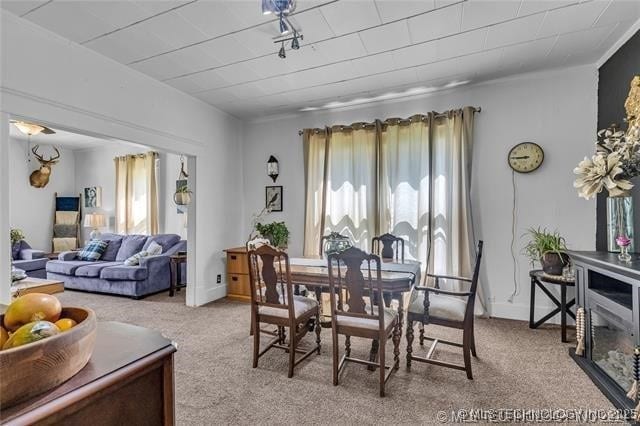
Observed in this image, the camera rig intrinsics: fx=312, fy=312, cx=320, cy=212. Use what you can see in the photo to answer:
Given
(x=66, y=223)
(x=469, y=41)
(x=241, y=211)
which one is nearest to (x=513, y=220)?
(x=469, y=41)

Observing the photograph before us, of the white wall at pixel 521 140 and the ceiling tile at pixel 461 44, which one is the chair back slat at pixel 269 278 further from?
the white wall at pixel 521 140

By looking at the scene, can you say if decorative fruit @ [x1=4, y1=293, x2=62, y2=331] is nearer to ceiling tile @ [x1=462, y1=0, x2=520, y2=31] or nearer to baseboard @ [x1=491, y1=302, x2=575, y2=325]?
ceiling tile @ [x1=462, y1=0, x2=520, y2=31]

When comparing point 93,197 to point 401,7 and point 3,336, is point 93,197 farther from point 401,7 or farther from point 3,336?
point 3,336

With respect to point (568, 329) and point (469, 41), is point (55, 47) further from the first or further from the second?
point (568, 329)

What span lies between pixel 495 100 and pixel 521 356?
280cm

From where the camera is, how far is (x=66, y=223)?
704cm

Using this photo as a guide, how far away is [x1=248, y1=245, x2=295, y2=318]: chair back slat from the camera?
2.47 metres

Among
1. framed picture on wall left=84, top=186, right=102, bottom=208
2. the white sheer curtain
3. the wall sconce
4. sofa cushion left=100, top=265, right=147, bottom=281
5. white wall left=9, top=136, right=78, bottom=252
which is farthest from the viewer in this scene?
framed picture on wall left=84, top=186, right=102, bottom=208

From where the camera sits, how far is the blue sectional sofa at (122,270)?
15.8 feet

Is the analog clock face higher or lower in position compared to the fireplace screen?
higher

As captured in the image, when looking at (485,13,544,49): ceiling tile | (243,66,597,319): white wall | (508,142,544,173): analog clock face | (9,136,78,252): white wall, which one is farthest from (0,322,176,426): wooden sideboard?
(9,136,78,252): white wall

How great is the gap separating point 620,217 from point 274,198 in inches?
158

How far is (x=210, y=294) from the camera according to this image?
15.0ft

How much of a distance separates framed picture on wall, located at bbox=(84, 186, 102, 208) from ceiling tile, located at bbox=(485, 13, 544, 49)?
7.80m
